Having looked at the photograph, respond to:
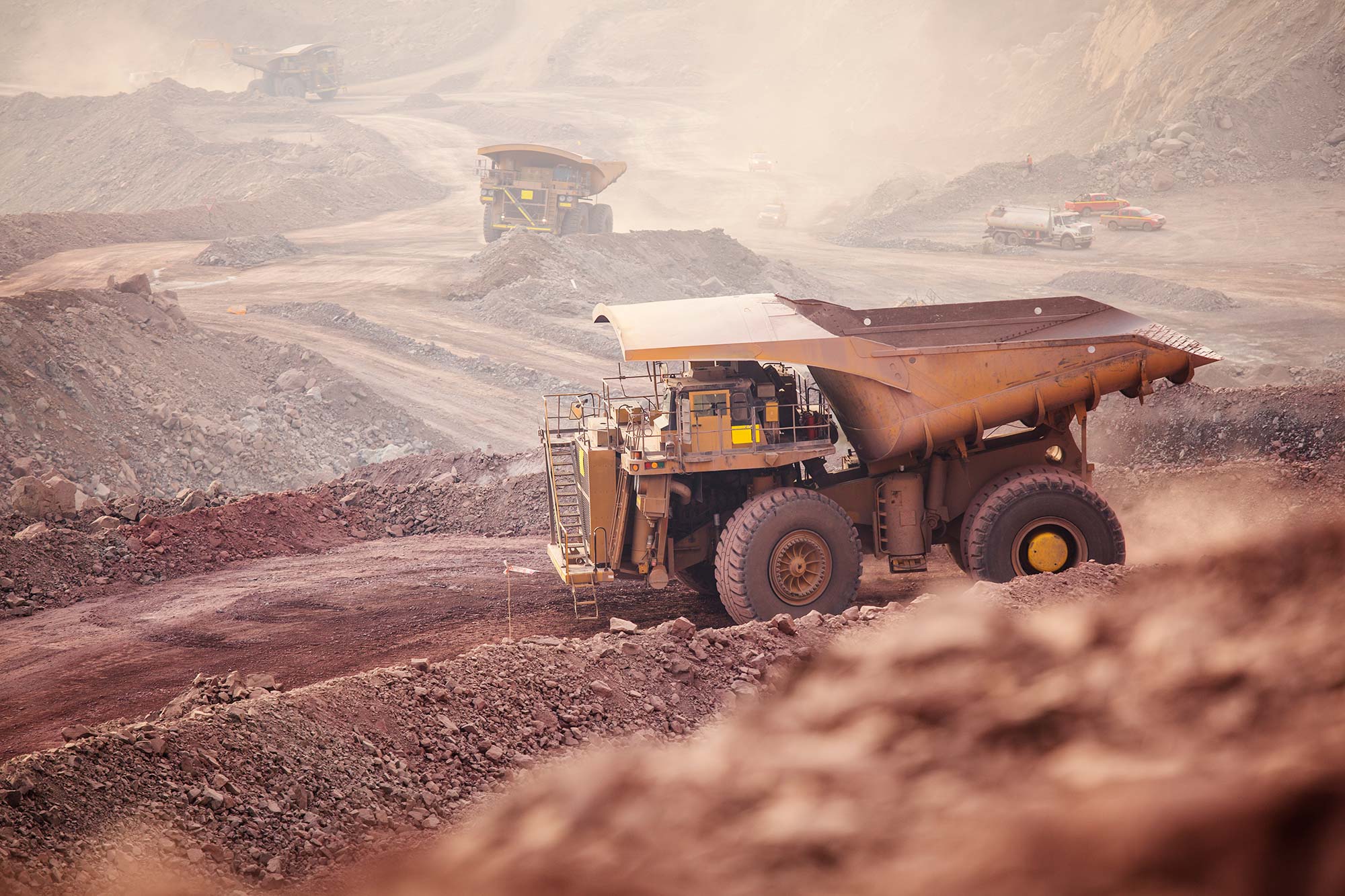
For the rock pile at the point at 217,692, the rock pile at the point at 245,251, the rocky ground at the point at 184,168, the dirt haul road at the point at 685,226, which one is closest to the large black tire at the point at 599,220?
the dirt haul road at the point at 685,226

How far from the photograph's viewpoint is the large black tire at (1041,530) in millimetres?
10508

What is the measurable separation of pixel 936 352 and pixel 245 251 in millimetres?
31623

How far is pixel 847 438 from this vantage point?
11.3 metres

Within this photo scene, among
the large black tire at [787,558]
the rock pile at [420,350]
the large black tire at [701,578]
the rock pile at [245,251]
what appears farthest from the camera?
the rock pile at [245,251]

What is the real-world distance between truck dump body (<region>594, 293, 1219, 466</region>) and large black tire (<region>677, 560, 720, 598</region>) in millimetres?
2136

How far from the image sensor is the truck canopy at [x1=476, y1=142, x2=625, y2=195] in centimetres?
3575

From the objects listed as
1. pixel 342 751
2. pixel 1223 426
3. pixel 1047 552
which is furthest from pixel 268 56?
pixel 342 751

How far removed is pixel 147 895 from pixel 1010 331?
8.78 m

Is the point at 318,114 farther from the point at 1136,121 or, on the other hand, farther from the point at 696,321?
the point at 696,321

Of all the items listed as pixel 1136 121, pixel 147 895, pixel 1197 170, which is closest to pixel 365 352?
pixel 147 895

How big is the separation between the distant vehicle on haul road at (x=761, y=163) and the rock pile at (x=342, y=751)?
5292cm

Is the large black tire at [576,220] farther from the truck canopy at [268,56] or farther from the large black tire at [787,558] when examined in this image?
the truck canopy at [268,56]

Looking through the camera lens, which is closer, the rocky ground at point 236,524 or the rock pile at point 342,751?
the rock pile at point 342,751

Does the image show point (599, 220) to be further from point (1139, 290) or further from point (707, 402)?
point (707, 402)
